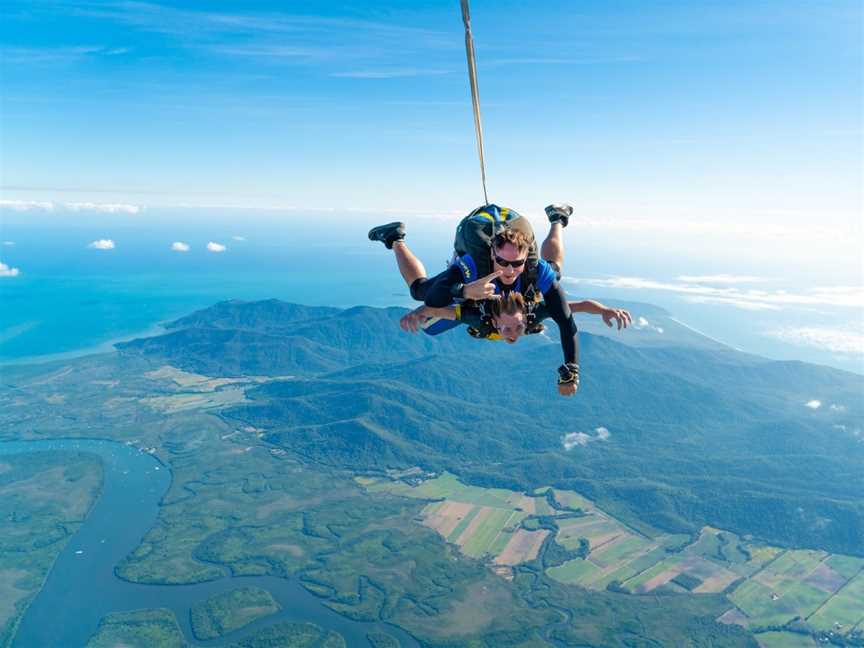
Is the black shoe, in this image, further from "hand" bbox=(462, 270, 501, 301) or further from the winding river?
the winding river

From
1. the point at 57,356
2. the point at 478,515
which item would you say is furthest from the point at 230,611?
the point at 57,356

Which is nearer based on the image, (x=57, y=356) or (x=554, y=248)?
(x=554, y=248)

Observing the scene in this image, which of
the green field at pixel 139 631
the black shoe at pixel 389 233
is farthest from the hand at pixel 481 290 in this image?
the green field at pixel 139 631

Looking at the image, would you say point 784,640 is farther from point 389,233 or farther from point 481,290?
point 481,290

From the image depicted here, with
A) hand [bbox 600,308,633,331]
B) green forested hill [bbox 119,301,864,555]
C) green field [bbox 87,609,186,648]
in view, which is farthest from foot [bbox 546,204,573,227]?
green forested hill [bbox 119,301,864,555]

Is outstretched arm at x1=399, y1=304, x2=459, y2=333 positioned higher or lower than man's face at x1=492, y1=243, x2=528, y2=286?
lower
